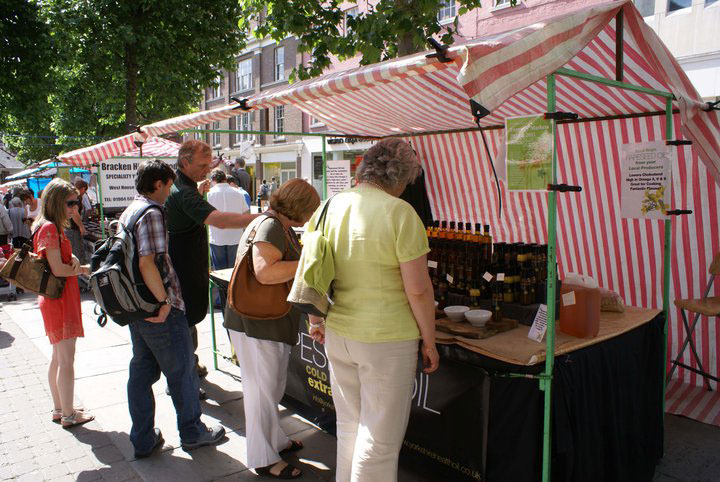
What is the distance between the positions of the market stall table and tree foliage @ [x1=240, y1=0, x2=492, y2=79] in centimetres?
471

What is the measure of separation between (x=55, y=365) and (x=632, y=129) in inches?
182

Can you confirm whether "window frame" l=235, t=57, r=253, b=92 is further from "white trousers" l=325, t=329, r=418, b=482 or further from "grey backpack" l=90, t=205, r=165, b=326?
"white trousers" l=325, t=329, r=418, b=482

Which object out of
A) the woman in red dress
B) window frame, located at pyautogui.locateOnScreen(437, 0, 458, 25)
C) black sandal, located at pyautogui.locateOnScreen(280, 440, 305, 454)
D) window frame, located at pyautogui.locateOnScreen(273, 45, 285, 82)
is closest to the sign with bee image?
black sandal, located at pyautogui.locateOnScreen(280, 440, 305, 454)

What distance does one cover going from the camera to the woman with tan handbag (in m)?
2.65

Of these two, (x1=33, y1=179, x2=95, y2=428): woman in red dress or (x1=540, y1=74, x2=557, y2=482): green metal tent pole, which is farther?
(x1=33, y1=179, x2=95, y2=428): woman in red dress

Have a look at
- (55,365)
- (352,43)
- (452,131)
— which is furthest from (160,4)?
(55,365)

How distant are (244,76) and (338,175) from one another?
24513mm

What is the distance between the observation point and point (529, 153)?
2.29 m

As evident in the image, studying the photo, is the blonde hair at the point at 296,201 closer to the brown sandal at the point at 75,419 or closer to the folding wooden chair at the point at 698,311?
the brown sandal at the point at 75,419

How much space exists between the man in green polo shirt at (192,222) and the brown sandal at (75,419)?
104 cm


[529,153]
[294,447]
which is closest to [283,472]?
[294,447]

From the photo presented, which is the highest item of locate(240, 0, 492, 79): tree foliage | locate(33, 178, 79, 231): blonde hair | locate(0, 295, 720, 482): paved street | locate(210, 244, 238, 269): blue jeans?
locate(240, 0, 492, 79): tree foliage

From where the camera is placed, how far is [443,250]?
338 centimetres

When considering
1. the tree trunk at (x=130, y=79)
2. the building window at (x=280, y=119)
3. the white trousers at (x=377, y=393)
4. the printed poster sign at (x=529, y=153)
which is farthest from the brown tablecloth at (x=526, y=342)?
the building window at (x=280, y=119)
